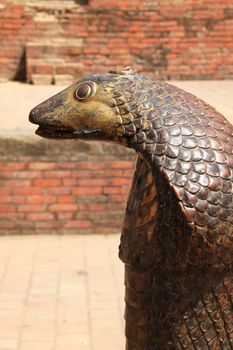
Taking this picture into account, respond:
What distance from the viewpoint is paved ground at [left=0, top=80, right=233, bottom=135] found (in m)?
6.59

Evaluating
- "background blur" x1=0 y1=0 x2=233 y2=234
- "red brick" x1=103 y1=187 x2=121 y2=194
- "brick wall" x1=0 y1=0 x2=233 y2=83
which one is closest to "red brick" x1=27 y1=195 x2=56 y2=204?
"red brick" x1=103 y1=187 x2=121 y2=194

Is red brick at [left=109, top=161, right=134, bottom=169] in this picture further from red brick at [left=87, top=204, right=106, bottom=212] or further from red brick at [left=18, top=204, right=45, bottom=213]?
red brick at [left=18, top=204, right=45, bottom=213]

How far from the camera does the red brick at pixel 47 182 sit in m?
6.09

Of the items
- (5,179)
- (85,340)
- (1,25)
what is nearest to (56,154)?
(5,179)

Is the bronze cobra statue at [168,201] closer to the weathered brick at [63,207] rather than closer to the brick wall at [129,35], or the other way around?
the weathered brick at [63,207]

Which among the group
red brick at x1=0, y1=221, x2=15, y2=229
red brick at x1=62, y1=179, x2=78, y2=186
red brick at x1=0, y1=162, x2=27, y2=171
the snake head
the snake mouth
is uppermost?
the snake head

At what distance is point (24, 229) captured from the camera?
6133 mm

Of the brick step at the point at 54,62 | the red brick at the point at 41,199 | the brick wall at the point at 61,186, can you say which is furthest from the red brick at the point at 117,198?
the brick step at the point at 54,62

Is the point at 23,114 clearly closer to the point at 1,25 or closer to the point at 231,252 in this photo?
the point at 1,25

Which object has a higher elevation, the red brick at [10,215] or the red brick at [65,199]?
the red brick at [65,199]

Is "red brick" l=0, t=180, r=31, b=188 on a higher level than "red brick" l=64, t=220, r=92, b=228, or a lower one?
higher

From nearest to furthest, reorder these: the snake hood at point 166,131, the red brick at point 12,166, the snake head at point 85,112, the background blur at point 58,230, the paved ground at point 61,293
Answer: the snake hood at point 166,131
the snake head at point 85,112
the paved ground at point 61,293
the background blur at point 58,230
the red brick at point 12,166

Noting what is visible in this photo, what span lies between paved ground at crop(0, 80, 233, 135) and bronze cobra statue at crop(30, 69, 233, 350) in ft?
13.0

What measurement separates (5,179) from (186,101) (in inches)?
162
